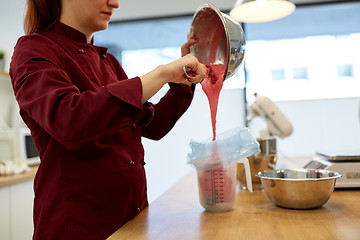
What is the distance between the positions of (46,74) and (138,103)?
0.23 metres

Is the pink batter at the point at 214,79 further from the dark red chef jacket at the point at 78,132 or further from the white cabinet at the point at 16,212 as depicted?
the white cabinet at the point at 16,212

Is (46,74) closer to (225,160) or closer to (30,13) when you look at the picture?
(30,13)

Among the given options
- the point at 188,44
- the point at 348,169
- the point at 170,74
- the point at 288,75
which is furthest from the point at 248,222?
the point at 288,75

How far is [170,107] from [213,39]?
305mm

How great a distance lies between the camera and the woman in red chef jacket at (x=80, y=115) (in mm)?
846

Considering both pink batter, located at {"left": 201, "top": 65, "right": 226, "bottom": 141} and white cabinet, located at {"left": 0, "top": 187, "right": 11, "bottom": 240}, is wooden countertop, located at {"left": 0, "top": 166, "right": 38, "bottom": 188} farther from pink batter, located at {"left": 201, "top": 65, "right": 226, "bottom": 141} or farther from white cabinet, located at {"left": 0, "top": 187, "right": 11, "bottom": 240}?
pink batter, located at {"left": 201, "top": 65, "right": 226, "bottom": 141}

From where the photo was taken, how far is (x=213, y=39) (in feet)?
4.08

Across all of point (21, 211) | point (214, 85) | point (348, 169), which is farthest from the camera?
point (21, 211)

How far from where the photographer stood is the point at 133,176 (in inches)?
44.8

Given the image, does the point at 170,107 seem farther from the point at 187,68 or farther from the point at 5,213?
the point at 5,213

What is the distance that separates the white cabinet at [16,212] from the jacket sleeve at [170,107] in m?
1.35

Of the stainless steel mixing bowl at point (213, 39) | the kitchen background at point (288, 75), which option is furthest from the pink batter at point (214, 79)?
the kitchen background at point (288, 75)

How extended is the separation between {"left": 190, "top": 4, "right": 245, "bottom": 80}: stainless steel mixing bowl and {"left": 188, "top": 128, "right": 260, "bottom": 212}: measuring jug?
201 mm

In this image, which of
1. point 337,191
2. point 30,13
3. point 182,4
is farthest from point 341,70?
point 30,13
